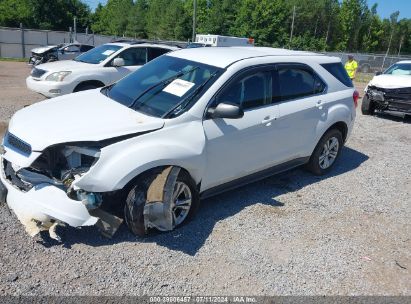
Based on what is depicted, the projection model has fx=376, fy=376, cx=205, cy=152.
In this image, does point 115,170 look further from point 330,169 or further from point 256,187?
point 330,169

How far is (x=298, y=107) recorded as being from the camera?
4.75 meters

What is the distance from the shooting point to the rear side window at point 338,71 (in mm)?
5383

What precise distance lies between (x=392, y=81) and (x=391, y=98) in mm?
471

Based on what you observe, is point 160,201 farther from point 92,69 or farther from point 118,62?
point 118,62

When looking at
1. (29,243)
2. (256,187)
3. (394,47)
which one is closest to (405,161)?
(256,187)

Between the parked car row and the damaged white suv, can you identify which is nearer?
the damaged white suv

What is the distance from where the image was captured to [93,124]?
3.43m

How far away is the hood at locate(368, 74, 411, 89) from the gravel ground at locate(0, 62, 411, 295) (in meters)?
5.68

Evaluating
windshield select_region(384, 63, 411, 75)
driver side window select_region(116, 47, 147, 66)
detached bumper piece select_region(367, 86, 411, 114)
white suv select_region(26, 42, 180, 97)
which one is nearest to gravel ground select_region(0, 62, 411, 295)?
white suv select_region(26, 42, 180, 97)

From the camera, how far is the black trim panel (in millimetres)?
4101

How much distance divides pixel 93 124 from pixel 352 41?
8609 cm

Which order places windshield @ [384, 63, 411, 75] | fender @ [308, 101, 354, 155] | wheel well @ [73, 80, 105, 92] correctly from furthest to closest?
1. windshield @ [384, 63, 411, 75]
2. wheel well @ [73, 80, 105, 92]
3. fender @ [308, 101, 354, 155]

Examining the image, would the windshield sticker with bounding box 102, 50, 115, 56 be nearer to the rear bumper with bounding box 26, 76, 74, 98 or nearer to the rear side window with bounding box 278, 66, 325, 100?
the rear bumper with bounding box 26, 76, 74, 98

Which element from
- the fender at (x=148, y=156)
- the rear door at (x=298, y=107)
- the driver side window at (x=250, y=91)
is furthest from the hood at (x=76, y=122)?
the rear door at (x=298, y=107)
